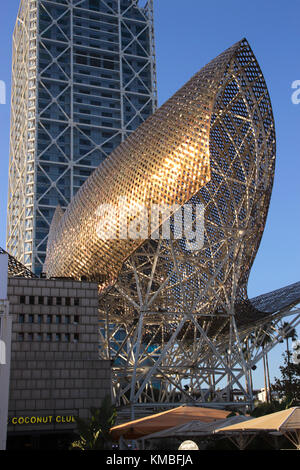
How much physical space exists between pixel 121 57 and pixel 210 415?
312ft

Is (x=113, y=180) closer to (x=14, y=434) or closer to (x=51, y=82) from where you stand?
(x=14, y=434)

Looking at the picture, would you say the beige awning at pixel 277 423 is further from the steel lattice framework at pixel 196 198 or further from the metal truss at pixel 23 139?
the metal truss at pixel 23 139

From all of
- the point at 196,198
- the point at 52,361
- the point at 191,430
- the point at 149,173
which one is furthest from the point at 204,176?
the point at 191,430

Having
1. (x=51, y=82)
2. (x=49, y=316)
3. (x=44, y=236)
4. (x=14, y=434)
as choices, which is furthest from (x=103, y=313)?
(x=51, y=82)

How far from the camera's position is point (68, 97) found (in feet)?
350

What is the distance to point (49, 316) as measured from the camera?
122ft

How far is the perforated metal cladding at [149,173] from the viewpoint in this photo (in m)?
34.2

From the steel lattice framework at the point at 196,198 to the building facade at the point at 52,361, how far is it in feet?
8.63

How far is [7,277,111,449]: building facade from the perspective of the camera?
109 ft

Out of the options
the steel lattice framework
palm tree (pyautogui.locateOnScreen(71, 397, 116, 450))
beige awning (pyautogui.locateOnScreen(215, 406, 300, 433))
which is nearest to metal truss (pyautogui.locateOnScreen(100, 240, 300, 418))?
the steel lattice framework

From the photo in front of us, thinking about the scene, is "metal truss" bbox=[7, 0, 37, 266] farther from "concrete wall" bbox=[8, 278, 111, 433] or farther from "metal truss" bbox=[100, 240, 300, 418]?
"concrete wall" bbox=[8, 278, 111, 433]

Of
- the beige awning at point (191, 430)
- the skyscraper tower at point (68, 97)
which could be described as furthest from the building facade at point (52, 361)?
the skyscraper tower at point (68, 97)

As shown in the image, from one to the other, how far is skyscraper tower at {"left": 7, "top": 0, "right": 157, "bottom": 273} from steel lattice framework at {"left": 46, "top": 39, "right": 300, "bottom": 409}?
2124 inches

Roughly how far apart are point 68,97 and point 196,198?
232 ft
